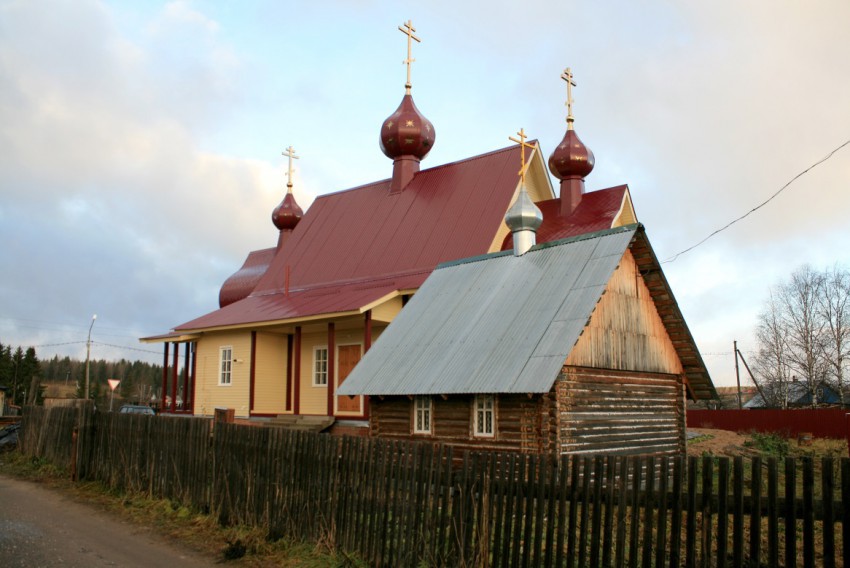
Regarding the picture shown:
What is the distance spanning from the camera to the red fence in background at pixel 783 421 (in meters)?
30.6

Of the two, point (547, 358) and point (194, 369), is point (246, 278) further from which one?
point (547, 358)

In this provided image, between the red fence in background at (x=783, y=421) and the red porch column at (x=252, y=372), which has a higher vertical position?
the red porch column at (x=252, y=372)

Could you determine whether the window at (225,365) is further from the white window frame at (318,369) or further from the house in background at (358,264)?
the white window frame at (318,369)

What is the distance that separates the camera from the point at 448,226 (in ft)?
71.9

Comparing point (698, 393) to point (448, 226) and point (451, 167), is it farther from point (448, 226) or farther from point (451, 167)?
point (451, 167)

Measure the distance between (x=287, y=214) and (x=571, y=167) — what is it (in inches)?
526

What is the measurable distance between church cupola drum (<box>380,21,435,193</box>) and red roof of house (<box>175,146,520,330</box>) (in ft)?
2.06

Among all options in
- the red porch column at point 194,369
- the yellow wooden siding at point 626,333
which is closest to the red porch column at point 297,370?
the red porch column at point 194,369

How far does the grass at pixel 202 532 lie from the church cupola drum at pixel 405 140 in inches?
587

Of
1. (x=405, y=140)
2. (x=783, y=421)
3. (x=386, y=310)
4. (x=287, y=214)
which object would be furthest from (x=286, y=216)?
(x=783, y=421)

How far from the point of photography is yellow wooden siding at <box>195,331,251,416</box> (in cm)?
2361

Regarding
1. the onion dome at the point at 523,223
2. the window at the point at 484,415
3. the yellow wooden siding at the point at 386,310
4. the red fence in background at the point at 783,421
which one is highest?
the onion dome at the point at 523,223

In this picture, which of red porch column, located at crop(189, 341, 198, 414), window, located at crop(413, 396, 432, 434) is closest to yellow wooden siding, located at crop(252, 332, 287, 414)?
red porch column, located at crop(189, 341, 198, 414)

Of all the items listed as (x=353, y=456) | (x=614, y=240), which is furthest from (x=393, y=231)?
(x=353, y=456)
